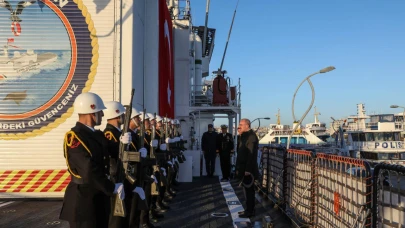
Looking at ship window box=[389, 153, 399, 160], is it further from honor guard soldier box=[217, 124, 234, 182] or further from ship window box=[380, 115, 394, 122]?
honor guard soldier box=[217, 124, 234, 182]

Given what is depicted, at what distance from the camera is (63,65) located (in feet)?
28.4

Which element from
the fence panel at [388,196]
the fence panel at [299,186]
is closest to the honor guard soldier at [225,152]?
the fence panel at [299,186]

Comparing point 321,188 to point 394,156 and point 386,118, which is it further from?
point 386,118

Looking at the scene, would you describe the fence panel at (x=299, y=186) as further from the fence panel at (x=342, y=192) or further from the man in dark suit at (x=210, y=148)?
the man in dark suit at (x=210, y=148)

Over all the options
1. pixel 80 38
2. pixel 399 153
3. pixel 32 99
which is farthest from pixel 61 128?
pixel 399 153

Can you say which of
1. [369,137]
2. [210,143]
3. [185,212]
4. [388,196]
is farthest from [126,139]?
[369,137]

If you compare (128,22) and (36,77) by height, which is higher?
(128,22)

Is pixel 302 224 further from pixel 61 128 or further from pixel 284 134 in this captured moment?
pixel 284 134

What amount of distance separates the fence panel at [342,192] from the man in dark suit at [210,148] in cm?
709

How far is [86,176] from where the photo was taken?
3.40 meters

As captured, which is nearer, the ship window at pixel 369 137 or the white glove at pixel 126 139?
the white glove at pixel 126 139

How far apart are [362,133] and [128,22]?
35321 mm

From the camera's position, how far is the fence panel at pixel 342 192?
12.4 feet

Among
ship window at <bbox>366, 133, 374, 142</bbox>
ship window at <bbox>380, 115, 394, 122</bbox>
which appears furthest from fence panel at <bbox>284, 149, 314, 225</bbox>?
ship window at <bbox>380, 115, 394, 122</bbox>
